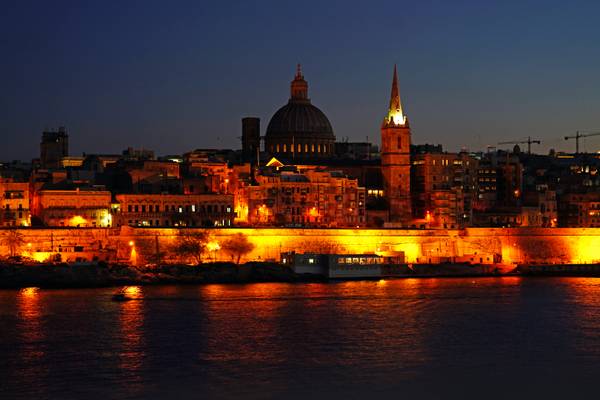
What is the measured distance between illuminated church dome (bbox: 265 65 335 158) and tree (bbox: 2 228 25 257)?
Answer: 81.2 ft

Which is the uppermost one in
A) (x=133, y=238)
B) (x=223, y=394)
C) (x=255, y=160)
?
(x=255, y=160)

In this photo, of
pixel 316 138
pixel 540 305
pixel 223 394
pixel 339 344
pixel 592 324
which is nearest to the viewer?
pixel 223 394

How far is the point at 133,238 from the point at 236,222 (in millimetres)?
7620

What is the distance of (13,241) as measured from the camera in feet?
140

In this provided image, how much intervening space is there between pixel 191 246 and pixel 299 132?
944 inches

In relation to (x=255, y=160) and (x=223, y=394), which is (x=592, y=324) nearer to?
(x=223, y=394)

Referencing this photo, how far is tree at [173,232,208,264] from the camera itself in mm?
44281

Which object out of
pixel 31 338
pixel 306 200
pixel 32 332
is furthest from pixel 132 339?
pixel 306 200

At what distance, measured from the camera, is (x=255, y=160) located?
5966 cm

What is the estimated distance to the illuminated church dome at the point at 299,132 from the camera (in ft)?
219

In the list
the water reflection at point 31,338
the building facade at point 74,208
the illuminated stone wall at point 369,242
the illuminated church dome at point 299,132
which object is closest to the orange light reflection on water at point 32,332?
the water reflection at point 31,338

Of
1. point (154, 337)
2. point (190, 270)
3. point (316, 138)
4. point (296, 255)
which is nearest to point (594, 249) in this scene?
point (296, 255)

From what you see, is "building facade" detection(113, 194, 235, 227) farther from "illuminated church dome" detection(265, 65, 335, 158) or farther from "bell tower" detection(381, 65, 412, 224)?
"illuminated church dome" detection(265, 65, 335, 158)

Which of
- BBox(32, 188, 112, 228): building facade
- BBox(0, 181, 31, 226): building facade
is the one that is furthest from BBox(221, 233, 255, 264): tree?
BBox(0, 181, 31, 226): building facade
